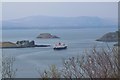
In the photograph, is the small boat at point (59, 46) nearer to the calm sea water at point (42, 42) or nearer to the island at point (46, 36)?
the calm sea water at point (42, 42)

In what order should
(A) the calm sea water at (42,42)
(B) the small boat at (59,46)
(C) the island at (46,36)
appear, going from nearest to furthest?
(A) the calm sea water at (42,42) → (B) the small boat at (59,46) → (C) the island at (46,36)

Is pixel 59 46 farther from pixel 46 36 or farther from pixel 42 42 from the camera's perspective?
pixel 46 36

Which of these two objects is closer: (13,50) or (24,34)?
(13,50)

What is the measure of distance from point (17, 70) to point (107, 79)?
7.16 feet

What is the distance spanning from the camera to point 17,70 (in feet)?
14.8

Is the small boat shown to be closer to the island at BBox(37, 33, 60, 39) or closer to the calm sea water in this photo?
the calm sea water

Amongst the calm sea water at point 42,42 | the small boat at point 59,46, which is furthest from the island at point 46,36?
the small boat at point 59,46

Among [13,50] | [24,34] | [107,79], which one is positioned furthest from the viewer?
[24,34]

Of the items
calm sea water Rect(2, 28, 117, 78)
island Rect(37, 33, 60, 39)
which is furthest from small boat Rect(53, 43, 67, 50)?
island Rect(37, 33, 60, 39)

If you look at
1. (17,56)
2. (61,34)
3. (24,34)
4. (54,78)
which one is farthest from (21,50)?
(54,78)

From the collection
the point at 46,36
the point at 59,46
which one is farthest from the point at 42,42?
the point at 59,46

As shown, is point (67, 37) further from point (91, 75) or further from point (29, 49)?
point (91, 75)

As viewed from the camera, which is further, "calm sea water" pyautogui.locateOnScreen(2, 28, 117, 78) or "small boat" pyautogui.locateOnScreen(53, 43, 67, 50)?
"small boat" pyautogui.locateOnScreen(53, 43, 67, 50)

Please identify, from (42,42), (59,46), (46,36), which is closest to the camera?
(59,46)
